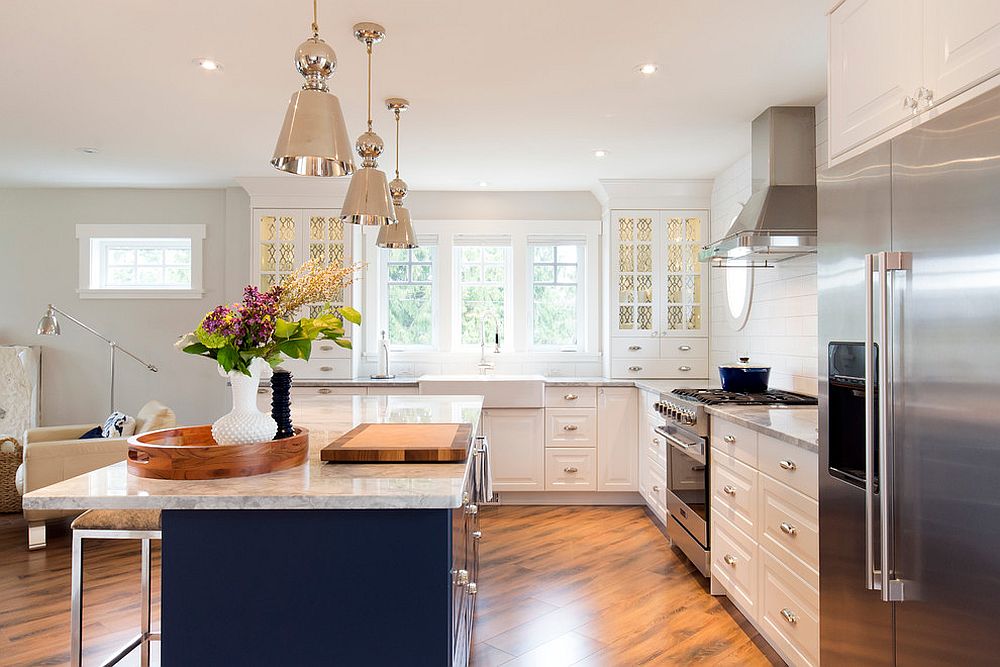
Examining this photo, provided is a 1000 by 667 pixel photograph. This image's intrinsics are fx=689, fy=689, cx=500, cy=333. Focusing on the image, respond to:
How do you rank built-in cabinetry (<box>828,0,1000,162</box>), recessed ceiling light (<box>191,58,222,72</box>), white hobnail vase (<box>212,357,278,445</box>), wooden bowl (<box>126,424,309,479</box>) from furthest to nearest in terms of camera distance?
recessed ceiling light (<box>191,58,222,72</box>)
white hobnail vase (<box>212,357,278,445</box>)
wooden bowl (<box>126,424,309,479</box>)
built-in cabinetry (<box>828,0,1000,162</box>)

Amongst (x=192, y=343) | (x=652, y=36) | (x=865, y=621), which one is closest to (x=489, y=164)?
(x=652, y=36)

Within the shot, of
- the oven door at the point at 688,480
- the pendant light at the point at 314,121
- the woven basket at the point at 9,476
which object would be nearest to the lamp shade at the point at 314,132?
the pendant light at the point at 314,121

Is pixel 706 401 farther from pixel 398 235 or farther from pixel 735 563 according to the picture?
pixel 398 235

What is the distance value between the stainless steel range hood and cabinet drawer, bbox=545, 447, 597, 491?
198 centimetres

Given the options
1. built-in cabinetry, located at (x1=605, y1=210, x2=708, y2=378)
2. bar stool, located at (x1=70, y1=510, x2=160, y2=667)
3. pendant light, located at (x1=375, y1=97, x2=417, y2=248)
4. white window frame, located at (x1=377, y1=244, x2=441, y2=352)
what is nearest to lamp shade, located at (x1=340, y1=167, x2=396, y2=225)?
pendant light, located at (x1=375, y1=97, x2=417, y2=248)

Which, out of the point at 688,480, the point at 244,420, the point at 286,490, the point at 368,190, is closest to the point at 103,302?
the point at 368,190

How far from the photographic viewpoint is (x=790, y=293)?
153 inches

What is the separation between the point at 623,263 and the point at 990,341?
410 cm

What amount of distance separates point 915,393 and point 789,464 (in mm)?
952

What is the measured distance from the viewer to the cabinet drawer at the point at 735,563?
289 centimetres

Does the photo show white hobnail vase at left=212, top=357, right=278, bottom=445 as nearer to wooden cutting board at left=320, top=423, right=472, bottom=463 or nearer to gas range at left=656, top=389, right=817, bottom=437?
wooden cutting board at left=320, top=423, right=472, bottom=463

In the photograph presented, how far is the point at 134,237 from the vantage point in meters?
5.75

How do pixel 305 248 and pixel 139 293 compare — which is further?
pixel 139 293

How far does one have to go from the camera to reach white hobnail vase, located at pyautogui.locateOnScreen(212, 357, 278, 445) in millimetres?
1778
